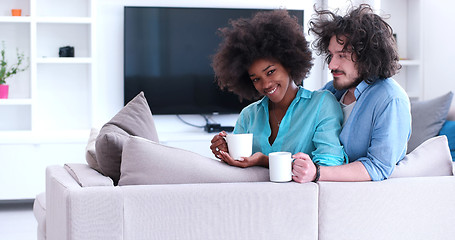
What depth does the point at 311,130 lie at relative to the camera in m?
2.01

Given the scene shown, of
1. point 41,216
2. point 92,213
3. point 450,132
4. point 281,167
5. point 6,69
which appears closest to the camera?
point 92,213

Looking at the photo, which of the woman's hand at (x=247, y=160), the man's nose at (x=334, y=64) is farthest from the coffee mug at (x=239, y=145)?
the man's nose at (x=334, y=64)

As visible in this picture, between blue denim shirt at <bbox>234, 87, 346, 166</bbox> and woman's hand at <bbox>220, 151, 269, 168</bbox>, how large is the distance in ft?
0.52

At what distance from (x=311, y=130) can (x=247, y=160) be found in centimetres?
30

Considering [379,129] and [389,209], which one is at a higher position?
[379,129]

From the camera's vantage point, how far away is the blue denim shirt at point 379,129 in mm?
1822

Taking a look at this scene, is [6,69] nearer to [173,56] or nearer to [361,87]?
[173,56]

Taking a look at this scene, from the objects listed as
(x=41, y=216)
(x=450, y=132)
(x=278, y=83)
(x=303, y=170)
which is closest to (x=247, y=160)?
(x=303, y=170)

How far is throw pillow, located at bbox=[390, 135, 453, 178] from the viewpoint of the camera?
189cm

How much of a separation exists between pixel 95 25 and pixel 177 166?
3368 millimetres

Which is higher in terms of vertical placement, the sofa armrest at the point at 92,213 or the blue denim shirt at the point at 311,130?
the blue denim shirt at the point at 311,130

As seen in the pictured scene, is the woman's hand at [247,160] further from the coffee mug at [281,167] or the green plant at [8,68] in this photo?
the green plant at [8,68]

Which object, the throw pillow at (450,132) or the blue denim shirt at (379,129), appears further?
the throw pillow at (450,132)

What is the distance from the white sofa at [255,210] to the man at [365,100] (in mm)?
58
